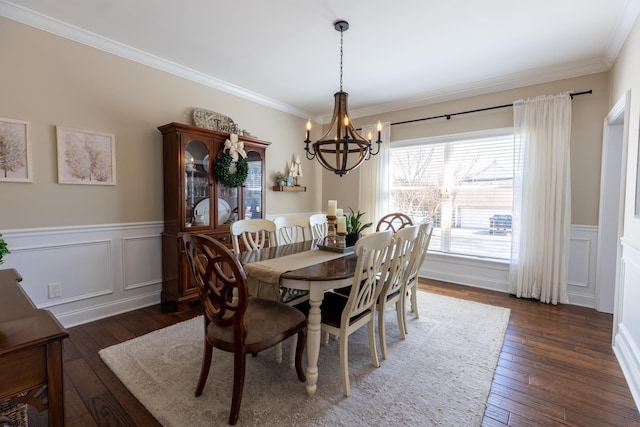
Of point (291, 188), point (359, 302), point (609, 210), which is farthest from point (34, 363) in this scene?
point (609, 210)

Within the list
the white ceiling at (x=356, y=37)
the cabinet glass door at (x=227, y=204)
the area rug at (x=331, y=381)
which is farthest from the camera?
the cabinet glass door at (x=227, y=204)

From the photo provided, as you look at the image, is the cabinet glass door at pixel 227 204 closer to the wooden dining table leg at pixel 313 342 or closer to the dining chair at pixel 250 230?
the dining chair at pixel 250 230

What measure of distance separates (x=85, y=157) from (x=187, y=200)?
3.10 ft

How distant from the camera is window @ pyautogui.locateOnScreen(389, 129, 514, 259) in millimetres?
3852

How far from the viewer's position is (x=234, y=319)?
1.56m

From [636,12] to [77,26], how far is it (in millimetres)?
4496

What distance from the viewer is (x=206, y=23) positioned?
2.54m

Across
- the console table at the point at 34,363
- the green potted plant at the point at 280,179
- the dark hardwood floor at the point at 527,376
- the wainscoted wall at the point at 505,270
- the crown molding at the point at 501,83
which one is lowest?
the dark hardwood floor at the point at 527,376

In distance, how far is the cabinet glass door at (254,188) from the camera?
3.88 meters

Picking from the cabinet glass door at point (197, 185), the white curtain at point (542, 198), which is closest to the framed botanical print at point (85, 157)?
the cabinet glass door at point (197, 185)

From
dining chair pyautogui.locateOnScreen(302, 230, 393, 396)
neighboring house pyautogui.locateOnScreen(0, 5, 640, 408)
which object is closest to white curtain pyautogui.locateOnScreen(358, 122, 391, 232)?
neighboring house pyautogui.locateOnScreen(0, 5, 640, 408)

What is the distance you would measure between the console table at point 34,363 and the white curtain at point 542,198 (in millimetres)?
4159

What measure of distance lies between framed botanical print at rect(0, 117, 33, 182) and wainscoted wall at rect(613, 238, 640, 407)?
4593 mm

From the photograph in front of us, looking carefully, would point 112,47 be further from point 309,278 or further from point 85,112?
point 309,278
